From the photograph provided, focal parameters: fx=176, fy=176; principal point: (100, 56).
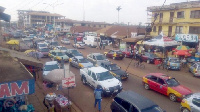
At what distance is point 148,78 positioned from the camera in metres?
13.8

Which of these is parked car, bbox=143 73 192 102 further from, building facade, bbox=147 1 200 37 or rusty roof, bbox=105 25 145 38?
rusty roof, bbox=105 25 145 38

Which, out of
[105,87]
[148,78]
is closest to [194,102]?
[148,78]

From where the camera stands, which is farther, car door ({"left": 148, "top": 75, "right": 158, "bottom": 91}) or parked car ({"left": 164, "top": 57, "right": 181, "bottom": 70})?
parked car ({"left": 164, "top": 57, "right": 181, "bottom": 70})

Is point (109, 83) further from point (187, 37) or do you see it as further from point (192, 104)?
point (187, 37)

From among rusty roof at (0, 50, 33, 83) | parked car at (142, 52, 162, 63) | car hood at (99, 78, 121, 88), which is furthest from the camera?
parked car at (142, 52, 162, 63)

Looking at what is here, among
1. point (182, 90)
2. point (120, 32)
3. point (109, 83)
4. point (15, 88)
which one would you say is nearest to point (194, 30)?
point (120, 32)

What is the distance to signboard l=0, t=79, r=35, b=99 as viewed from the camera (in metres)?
7.02

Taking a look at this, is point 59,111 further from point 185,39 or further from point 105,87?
point 185,39

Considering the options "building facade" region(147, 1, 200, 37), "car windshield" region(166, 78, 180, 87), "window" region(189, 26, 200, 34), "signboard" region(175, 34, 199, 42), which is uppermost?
"building facade" region(147, 1, 200, 37)

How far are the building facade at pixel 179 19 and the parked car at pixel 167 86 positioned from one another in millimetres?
17847

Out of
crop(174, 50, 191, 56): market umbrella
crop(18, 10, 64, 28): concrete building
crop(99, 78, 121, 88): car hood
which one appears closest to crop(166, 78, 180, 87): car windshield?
crop(99, 78, 121, 88): car hood

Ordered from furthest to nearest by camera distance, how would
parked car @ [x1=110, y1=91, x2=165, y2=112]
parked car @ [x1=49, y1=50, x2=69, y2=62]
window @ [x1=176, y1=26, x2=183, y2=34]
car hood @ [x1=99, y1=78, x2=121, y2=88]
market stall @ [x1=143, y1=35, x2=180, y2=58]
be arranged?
window @ [x1=176, y1=26, x2=183, y2=34], market stall @ [x1=143, y1=35, x2=180, y2=58], parked car @ [x1=49, y1=50, x2=69, y2=62], car hood @ [x1=99, y1=78, x2=121, y2=88], parked car @ [x1=110, y1=91, x2=165, y2=112]

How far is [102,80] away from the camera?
13.1 m

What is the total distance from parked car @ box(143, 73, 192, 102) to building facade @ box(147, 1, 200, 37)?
17847 mm
